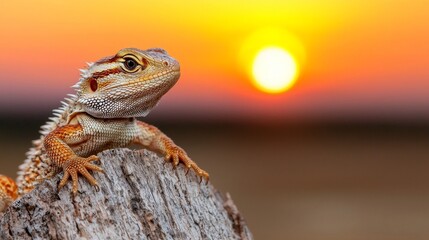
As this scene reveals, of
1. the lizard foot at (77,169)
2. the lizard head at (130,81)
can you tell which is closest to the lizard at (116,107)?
the lizard head at (130,81)

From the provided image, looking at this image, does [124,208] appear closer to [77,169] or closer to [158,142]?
[77,169]

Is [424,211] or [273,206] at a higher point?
[424,211]

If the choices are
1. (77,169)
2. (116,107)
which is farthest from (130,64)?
(77,169)

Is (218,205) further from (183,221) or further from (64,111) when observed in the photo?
(64,111)

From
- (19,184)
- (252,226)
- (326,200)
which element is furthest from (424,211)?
(19,184)

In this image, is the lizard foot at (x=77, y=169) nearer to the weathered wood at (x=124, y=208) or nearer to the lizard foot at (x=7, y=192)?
the weathered wood at (x=124, y=208)

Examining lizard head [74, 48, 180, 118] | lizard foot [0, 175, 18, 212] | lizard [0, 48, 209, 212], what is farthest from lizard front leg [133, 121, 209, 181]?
lizard foot [0, 175, 18, 212]
